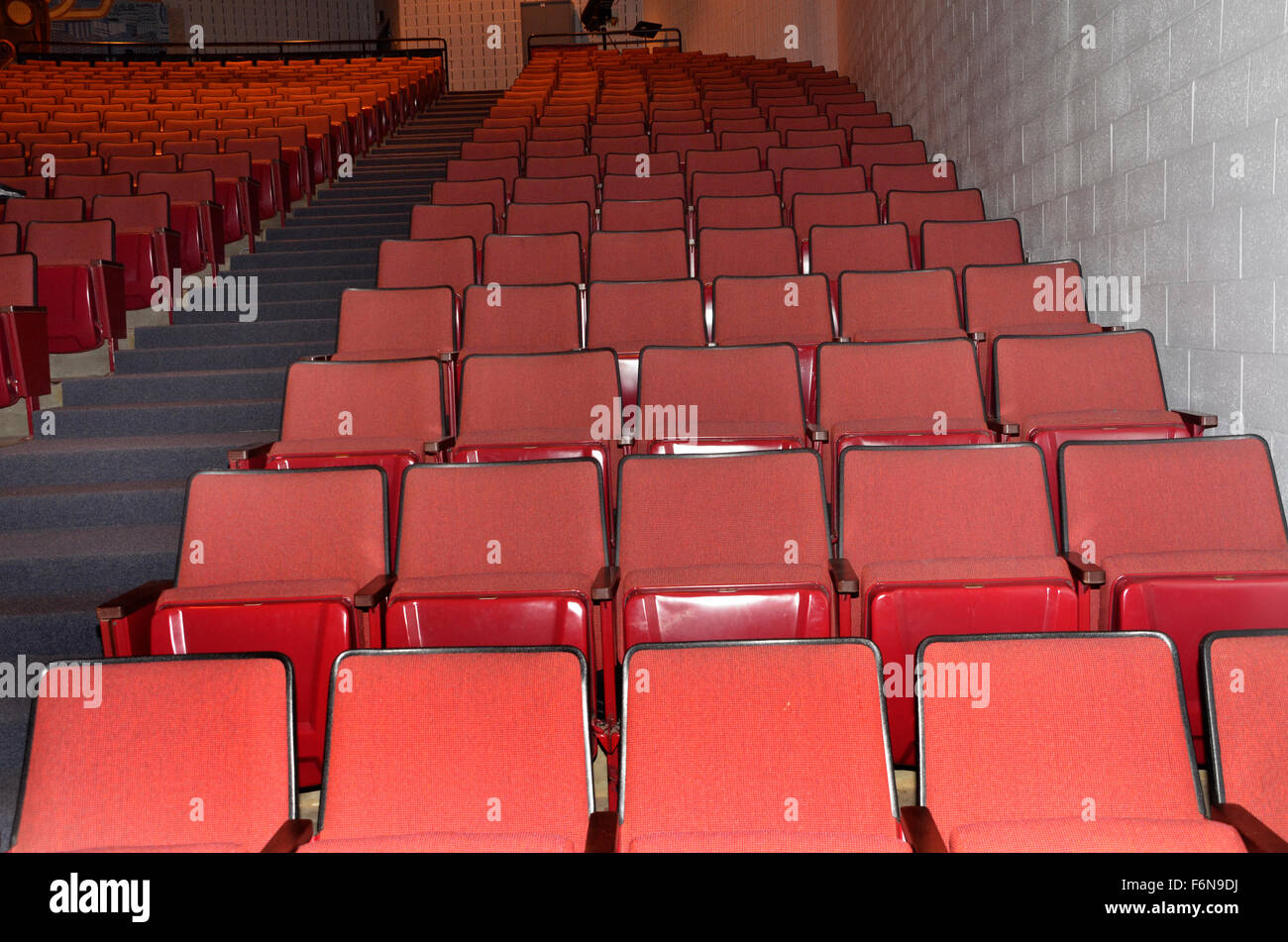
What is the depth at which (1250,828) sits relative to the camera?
2.09 feet

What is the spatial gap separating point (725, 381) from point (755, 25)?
4.91 meters

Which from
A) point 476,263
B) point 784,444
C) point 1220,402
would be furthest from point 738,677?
point 476,263

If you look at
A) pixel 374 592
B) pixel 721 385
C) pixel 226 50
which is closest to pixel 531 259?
pixel 721 385

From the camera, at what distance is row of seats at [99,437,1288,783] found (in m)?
0.95

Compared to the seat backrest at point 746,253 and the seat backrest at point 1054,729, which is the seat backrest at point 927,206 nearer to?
the seat backrest at point 746,253

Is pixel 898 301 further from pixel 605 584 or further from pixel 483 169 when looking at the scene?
pixel 483 169

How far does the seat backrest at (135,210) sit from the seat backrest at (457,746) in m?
2.09

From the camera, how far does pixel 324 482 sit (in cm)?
113

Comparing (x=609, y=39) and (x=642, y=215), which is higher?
(x=609, y=39)

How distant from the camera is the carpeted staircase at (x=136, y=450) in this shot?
124 centimetres

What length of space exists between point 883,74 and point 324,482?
316cm

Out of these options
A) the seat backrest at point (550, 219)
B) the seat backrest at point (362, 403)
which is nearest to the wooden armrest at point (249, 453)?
the seat backrest at point (362, 403)

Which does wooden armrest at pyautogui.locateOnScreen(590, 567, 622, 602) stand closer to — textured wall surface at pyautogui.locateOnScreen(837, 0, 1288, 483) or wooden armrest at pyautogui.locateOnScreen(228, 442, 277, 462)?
wooden armrest at pyautogui.locateOnScreen(228, 442, 277, 462)

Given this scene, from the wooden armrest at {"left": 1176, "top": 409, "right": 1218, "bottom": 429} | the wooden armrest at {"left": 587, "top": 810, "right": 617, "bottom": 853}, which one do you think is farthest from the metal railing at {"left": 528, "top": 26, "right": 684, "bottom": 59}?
the wooden armrest at {"left": 587, "top": 810, "right": 617, "bottom": 853}
